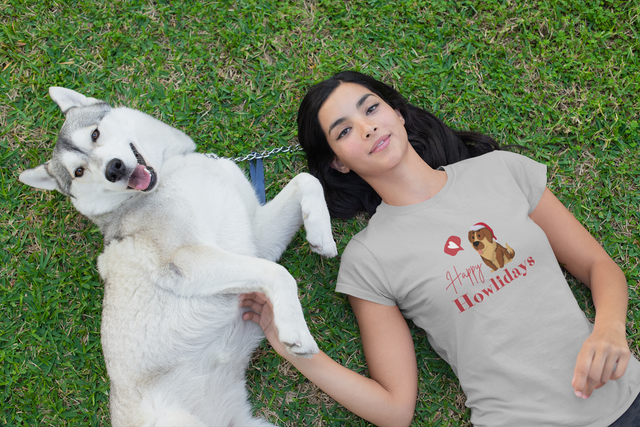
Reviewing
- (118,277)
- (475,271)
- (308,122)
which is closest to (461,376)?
(475,271)

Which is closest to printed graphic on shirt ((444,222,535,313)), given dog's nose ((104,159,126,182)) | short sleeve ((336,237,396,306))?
short sleeve ((336,237,396,306))

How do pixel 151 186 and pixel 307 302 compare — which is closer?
pixel 151 186

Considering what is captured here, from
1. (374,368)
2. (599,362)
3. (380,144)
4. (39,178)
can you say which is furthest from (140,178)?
(599,362)

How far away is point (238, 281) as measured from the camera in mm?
2600

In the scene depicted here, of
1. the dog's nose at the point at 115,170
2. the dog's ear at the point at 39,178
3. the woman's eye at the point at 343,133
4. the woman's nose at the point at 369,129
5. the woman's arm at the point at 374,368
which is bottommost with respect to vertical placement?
the woman's arm at the point at 374,368

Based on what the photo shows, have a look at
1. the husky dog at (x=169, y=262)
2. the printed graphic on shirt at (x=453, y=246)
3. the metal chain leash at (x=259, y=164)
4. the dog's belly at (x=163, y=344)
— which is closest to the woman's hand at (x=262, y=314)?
the husky dog at (x=169, y=262)

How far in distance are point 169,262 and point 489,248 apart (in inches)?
89.6

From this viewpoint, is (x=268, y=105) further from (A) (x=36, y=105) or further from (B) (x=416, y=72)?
(A) (x=36, y=105)

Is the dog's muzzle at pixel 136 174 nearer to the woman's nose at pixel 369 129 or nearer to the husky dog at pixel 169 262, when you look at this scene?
the husky dog at pixel 169 262

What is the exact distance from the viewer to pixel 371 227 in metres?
3.28

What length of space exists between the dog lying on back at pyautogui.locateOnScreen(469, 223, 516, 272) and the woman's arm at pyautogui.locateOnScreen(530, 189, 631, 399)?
56 centimetres

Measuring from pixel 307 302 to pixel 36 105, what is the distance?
3.26 meters

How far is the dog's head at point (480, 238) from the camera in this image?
2.92 meters

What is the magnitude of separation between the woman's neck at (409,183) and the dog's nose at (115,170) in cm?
190
